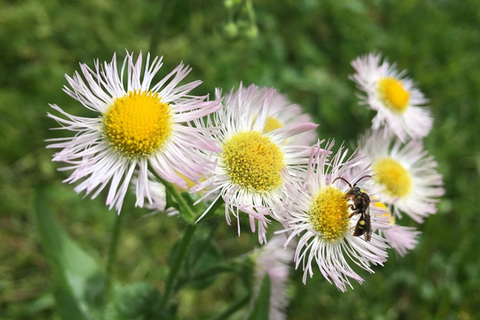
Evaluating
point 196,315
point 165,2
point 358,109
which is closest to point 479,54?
point 358,109

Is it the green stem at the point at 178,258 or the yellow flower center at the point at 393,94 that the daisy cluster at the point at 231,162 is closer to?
the green stem at the point at 178,258

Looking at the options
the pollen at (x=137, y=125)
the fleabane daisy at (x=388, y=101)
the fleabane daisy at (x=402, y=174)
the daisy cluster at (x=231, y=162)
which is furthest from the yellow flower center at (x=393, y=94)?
the pollen at (x=137, y=125)

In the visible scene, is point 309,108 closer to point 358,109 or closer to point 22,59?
point 358,109

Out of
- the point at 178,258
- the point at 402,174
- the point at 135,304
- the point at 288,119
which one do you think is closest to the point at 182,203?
the point at 178,258

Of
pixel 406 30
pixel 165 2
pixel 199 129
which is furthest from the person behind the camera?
pixel 406 30

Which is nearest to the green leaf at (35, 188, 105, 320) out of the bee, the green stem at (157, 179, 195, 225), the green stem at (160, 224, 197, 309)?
the green stem at (160, 224, 197, 309)
